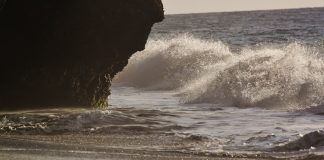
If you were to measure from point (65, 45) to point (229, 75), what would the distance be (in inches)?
278

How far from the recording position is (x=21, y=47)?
1228 cm

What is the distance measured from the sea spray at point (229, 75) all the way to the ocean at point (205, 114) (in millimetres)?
27

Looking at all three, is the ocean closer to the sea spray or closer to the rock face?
the sea spray

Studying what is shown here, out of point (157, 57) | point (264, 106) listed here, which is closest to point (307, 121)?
point (264, 106)

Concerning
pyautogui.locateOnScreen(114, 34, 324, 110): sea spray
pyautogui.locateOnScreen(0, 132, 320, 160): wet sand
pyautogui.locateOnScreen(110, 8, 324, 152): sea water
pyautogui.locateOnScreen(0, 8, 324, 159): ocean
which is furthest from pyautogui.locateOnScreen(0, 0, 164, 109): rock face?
pyautogui.locateOnScreen(114, 34, 324, 110): sea spray

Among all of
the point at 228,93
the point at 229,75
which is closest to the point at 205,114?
the point at 228,93

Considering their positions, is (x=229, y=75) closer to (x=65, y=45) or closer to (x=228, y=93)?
(x=228, y=93)

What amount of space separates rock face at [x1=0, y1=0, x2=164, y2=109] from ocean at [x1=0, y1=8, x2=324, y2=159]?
2.37 ft

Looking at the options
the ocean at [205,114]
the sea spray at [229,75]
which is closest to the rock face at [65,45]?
the ocean at [205,114]

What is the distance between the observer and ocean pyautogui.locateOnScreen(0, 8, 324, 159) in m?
8.72

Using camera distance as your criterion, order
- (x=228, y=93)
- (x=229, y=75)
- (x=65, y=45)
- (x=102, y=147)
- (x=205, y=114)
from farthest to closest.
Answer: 1. (x=229, y=75)
2. (x=228, y=93)
3. (x=205, y=114)
4. (x=65, y=45)
5. (x=102, y=147)

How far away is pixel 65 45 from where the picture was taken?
12.6 metres

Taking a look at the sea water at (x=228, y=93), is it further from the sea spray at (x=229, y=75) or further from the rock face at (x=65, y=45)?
the rock face at (x=65, y=45)

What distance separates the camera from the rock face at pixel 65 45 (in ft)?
40.1
